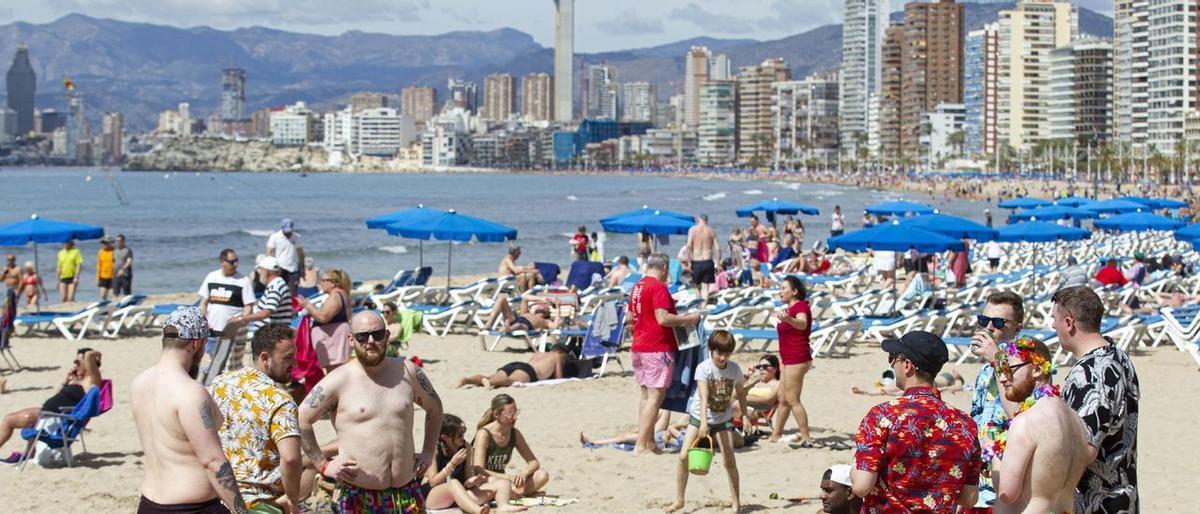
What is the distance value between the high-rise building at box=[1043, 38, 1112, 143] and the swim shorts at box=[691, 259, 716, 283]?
13884cm

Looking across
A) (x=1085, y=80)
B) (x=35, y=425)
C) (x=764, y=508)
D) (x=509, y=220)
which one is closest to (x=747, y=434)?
(x=764, y=508)

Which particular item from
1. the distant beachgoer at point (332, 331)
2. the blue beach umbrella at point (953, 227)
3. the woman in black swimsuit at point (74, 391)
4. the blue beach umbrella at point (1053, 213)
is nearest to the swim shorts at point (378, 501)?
the distant beachgoer at point (332, 331)

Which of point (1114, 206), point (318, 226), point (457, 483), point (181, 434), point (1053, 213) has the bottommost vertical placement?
point (457, 483)

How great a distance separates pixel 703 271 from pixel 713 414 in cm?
1165

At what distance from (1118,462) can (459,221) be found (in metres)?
13.8

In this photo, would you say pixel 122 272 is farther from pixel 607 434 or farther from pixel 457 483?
pixel 457 483

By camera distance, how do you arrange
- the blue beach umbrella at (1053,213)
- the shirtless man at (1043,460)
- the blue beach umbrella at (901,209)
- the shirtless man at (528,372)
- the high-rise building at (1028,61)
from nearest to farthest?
1. the shirtless man at (1043,460)
2. the shirtless man at (528,372)
3. the blue beach umbrella at (1053,213)
4. the blue beach umbrella at (901,209)
5. the high-rise building at (1028,61)

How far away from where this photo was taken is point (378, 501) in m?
4.69

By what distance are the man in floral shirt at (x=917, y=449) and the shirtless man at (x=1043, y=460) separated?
14 cm

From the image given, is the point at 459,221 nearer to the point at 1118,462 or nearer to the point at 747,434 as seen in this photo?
the point at 747,434

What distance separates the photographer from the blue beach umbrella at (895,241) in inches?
607

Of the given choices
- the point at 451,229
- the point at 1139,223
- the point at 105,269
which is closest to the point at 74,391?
the point at 451,229

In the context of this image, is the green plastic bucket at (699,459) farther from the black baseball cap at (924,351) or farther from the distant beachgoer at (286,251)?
the distant beachgoer at (286,251)

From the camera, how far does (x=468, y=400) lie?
11.1 m
